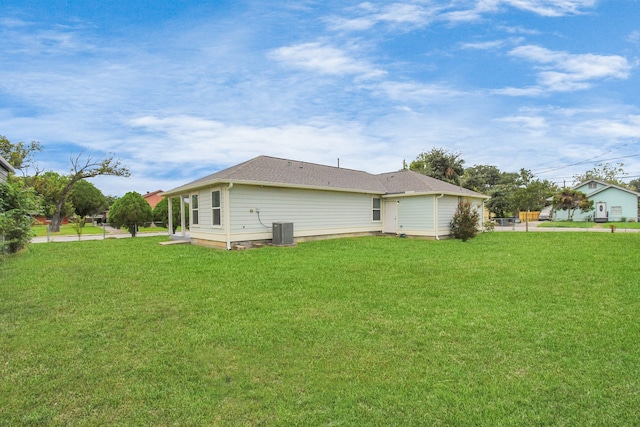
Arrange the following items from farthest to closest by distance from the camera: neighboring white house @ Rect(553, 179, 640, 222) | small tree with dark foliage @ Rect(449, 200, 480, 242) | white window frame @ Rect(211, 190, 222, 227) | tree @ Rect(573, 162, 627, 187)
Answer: tree @ Rect(573, 162, 627, 187) → neighboring white house @ Rect(553, 179, 640, 222) → small tree with dark foliage @ Rect(449, 200, 480, 242) → white window frame @ Rect(211, 190, 222, 227)

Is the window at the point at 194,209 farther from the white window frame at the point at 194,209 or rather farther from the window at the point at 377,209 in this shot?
the window at the point at 377,209

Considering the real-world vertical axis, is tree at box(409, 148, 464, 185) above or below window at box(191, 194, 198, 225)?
above

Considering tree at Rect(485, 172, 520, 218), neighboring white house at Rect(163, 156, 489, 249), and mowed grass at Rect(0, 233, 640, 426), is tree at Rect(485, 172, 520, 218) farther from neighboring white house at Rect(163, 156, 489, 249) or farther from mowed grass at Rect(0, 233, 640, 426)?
mowed grass at Rect(0, 233, 640, 426)

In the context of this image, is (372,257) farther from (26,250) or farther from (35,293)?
(26,250)

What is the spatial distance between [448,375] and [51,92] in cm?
1366

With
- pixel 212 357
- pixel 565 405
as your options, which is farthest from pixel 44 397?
pixel 565 405

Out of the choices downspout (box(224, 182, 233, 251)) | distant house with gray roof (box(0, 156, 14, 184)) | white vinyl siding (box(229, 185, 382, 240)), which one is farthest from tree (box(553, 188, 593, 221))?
distant house with gray roof (box(0, 156, 14, 184))

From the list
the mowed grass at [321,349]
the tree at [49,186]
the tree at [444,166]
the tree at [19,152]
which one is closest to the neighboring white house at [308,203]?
the mowed grass at [321,349]

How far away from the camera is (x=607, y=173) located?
157 ft

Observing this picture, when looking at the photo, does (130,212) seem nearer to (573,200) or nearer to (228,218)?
(228,218)

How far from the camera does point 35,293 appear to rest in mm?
5445

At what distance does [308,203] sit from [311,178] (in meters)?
1.39

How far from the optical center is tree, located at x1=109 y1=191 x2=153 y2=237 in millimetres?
16594

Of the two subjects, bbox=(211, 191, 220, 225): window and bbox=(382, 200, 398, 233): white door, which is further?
bbox=(382, 200, 398, 233): white door
